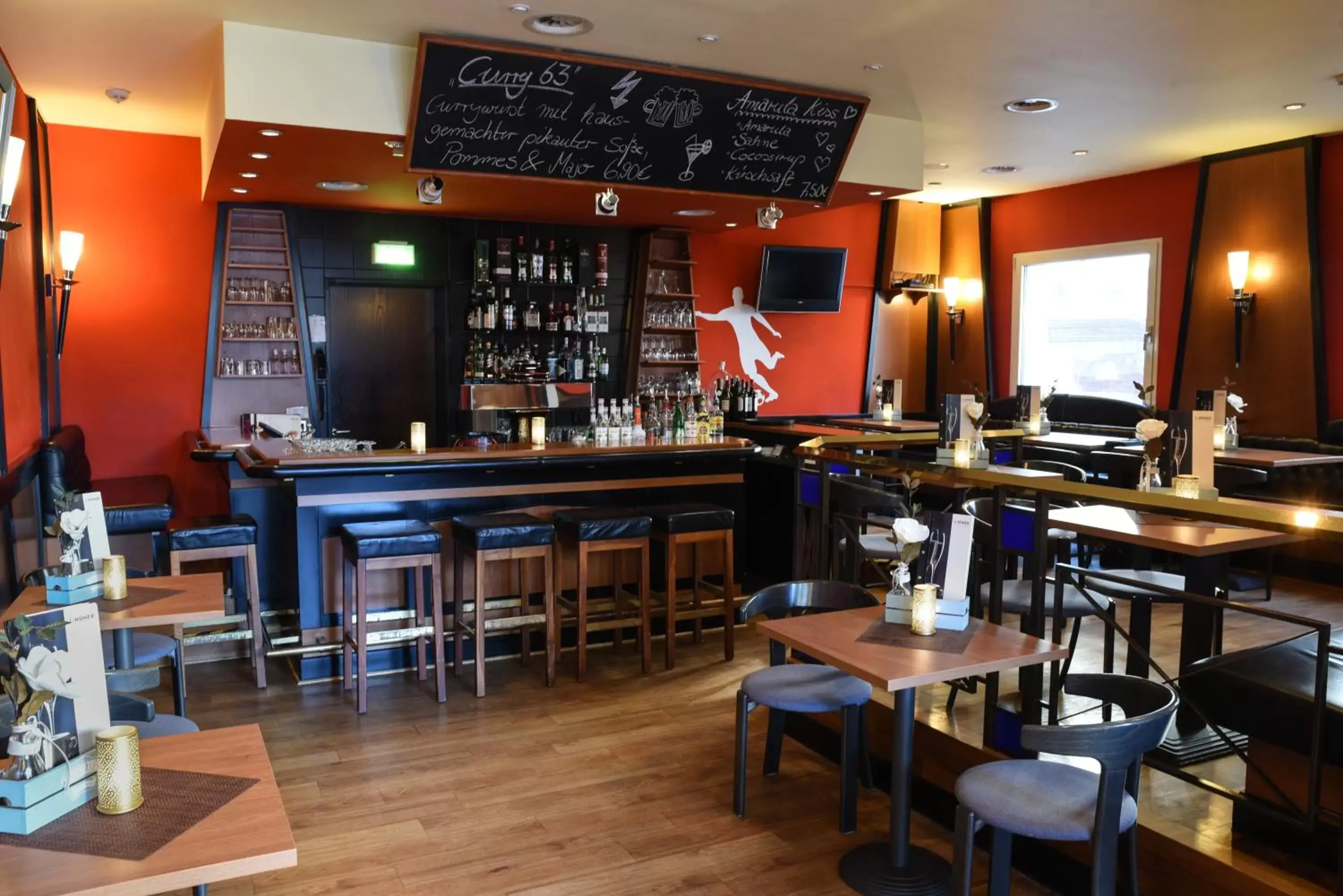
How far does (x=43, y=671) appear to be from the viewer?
1750 mm

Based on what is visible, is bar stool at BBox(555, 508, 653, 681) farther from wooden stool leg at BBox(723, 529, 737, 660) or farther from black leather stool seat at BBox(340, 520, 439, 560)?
black leather stool seat at BBox(340, 520, 439, 560)

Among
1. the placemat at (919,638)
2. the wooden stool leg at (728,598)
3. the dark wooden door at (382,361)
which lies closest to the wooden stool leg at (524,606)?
the wooden stool leg at (728,598)

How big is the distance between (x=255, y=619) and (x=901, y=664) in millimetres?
3426

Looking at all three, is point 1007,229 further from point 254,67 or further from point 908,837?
point 908,837

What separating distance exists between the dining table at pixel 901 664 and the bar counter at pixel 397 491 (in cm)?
241

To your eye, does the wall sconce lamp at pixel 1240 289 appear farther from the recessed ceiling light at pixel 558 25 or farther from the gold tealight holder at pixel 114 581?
the gold tealight holder at pixel 114 581

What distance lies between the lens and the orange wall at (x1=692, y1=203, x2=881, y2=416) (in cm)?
927

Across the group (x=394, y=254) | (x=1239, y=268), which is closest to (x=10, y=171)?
(x=394, y=254)

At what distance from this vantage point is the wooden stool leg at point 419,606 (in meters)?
4.78

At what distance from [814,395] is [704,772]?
6383 mm

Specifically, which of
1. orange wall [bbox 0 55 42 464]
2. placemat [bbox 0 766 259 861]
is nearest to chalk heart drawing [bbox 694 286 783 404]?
orange wall [bbox 0 55 42 464]

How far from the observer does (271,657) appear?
17.4 feet

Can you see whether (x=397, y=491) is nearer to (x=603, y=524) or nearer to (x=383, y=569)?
(x=383, y=569)

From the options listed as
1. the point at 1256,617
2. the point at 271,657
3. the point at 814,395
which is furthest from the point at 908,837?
the point at 814,395
